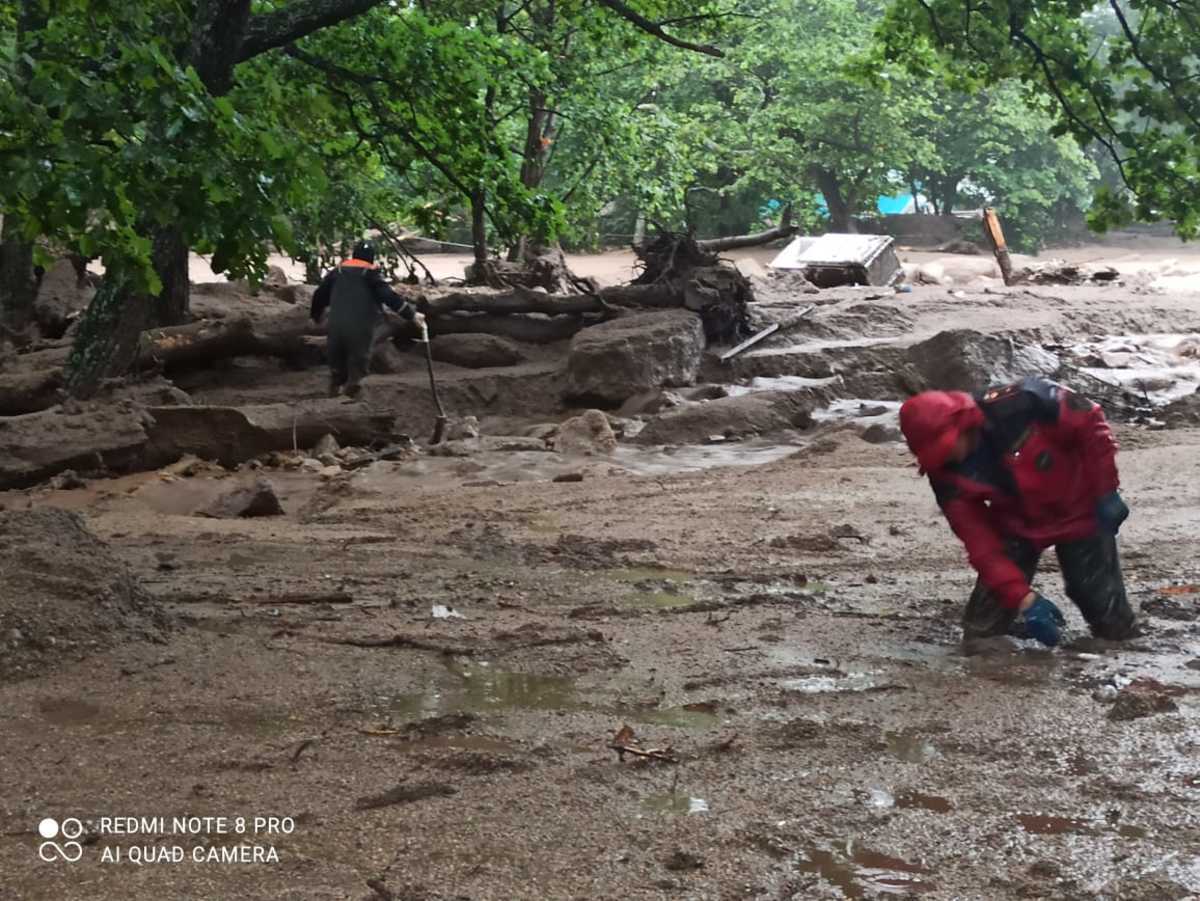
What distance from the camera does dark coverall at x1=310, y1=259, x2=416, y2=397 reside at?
11.9 metres

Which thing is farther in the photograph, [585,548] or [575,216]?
[575,216]

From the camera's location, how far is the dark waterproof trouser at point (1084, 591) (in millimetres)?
4727

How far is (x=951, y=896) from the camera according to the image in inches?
111

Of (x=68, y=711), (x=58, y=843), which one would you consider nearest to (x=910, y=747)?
(x=58, y=843)

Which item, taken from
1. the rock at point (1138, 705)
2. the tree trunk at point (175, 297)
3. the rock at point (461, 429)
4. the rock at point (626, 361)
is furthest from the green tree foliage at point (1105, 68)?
the tree trunk at point (175, 297)

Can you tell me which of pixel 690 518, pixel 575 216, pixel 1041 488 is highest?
pixel 575 216

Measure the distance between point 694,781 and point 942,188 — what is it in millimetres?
34822

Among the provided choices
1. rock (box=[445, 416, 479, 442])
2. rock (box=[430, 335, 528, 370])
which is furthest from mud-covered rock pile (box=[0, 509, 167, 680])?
rock (box=[430, 335, 528, 370])

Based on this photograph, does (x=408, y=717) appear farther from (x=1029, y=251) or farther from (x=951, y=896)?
(x=1029, y=251)

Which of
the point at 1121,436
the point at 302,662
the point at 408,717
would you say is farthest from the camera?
the point at 1121,436

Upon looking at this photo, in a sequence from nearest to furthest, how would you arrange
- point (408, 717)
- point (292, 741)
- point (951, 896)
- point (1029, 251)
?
point (951, 896) < point (292, 741) < point (408, 717) < point (1029, 251)

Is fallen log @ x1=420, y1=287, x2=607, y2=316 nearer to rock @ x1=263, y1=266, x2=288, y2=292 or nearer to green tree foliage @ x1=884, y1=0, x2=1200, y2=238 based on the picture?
rock @ x1=263, y1=266, x2=288, y2=292

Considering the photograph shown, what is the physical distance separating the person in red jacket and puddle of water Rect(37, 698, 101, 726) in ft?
8.83

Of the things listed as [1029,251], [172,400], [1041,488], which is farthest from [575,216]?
[1029,251]
